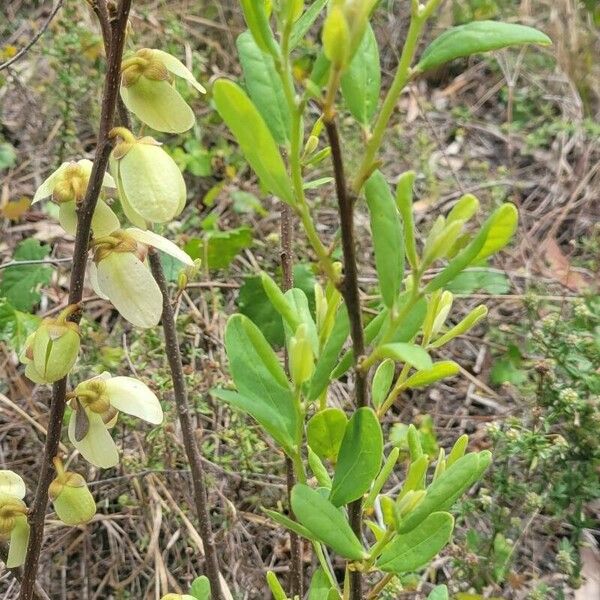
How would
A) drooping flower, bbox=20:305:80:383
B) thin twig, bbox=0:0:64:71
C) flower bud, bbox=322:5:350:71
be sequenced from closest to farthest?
1. flower bud, bbox=322:5:350:71
2. drooping flower, bbox=20:305:80:383
3. thin twig, bbox=0:0:64:71

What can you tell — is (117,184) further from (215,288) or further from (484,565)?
(215,288)

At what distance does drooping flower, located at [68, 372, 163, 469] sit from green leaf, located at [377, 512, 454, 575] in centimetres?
25

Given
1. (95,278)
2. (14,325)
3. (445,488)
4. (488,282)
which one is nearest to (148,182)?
(95,278)

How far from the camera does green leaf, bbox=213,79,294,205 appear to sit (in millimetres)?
494

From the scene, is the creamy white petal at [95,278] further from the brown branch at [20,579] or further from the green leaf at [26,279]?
the green leaf at [26,279]

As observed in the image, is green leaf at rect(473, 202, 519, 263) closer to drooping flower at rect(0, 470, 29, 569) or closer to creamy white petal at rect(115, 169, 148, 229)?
creamy white petal at rect(115, 169, 148, 229)

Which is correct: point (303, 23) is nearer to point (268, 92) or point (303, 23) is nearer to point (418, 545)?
point (268, 92)

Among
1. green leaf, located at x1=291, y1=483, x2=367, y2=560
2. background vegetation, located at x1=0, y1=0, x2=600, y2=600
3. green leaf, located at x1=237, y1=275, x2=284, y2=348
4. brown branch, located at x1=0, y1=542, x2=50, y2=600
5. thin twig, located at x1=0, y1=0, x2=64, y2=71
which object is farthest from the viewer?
green leaf, located at x1=237, y1=275, x2=284, y2=348

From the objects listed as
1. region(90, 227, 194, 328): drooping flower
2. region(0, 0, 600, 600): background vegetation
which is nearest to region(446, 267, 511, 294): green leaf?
region(0, 0, 600, 600): background vegetation

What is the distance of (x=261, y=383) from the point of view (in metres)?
0.67

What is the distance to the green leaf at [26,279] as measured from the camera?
1706 millimetres

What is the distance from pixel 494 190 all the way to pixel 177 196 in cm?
163

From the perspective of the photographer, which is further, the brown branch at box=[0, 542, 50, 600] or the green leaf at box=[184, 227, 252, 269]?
the green leaf at box=[184, 227, 252, 269]

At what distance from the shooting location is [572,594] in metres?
1.46
